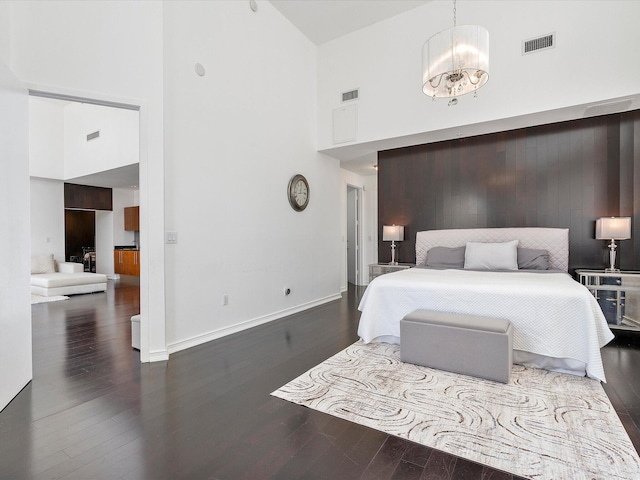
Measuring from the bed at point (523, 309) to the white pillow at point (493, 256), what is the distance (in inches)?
15.1

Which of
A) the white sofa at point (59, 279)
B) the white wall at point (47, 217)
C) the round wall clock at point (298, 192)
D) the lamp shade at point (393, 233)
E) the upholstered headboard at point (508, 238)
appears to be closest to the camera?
the upholstered headboard at point (508, 238)

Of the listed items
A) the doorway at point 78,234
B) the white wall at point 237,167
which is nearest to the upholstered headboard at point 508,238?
the white wall at point 237,167

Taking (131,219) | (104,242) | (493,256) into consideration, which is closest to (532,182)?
(493,256)

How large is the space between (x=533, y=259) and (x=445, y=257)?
1.07 metres

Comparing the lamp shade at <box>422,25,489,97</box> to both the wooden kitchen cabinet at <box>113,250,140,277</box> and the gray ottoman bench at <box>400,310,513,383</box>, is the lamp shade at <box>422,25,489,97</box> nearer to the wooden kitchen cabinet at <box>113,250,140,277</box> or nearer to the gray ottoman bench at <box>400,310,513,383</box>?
the gray ottoman bench at <box>400,310,513,383</box>

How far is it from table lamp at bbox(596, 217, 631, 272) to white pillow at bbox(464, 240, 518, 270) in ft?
2.95

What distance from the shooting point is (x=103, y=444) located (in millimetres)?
1762

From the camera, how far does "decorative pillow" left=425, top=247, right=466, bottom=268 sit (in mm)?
4562

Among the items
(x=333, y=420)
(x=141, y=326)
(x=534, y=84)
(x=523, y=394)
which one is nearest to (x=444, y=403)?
(x=523, y=394)

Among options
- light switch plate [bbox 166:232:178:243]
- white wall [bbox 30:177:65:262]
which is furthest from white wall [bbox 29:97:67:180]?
light switch plate [bbox 166:232:178:243]

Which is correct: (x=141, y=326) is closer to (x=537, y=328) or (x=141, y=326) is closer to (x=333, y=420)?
(x=333, y=420)

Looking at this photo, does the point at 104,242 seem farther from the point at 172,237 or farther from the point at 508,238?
the point at 508,238

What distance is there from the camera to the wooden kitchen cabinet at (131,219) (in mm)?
8938

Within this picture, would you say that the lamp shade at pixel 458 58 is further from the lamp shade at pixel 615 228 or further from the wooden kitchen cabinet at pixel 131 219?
the wooden kitchen cabinet at pixel 131 219
